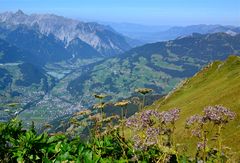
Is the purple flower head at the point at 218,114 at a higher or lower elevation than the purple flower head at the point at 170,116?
higher

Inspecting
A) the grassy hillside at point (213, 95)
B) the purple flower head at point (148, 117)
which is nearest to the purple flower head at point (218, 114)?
the purple flower head at point (148, 117)

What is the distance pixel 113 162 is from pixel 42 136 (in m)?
1.68

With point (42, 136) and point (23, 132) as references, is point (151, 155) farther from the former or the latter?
point (23, 132)

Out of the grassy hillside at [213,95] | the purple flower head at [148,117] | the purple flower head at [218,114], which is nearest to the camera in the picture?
the purple flower head at [218,114]

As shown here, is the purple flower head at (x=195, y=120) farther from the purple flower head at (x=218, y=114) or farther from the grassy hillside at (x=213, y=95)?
the grassy hillside at (x=213, y=95)

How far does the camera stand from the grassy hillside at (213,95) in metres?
83.4

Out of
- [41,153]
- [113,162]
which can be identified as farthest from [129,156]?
[41,153]

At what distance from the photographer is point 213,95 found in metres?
129

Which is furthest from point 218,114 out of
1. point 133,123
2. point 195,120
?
point 133,123

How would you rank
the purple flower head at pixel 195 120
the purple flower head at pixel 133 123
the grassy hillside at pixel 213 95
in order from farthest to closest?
the grassy hillside at pixel 213 95 → the purple flower head at pixel 133 123 → the purple flower head at pixel 195 120

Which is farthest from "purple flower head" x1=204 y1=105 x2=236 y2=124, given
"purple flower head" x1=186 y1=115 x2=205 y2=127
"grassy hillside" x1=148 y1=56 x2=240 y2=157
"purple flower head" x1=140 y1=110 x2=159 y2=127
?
"grassy hillside" x1=148 y1=56 x2=240 y2=157

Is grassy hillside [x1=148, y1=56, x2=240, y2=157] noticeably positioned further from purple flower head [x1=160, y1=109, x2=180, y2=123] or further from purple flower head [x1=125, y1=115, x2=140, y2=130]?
purple flower head [x1=160, y1=109, x2=180, y2=123]

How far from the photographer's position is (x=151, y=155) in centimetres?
933

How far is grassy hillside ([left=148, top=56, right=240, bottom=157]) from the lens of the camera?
83.4 m
